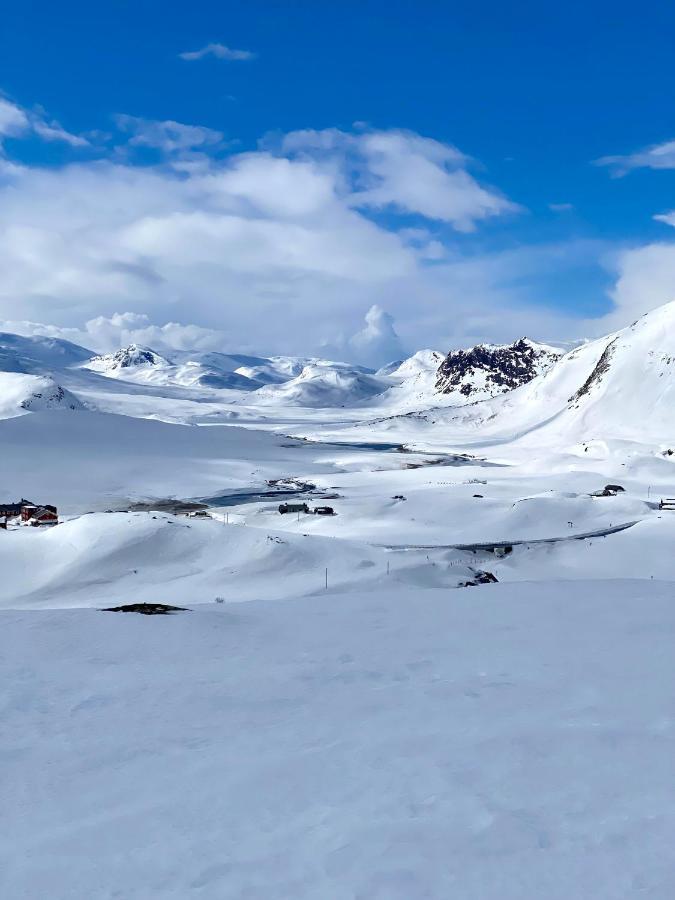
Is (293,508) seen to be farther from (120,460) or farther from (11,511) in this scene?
(120,460)

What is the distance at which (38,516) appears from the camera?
60688 mm

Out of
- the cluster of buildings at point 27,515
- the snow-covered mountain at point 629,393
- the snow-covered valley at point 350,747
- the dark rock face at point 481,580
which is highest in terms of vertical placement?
the snow-covered mountain at point 629,393

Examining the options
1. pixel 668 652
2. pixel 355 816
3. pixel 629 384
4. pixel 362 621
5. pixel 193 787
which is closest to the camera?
pixel 355 816

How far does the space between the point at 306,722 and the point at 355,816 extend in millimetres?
2837

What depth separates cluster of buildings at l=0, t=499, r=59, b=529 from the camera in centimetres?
5908

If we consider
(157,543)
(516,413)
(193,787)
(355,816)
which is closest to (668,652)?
(355,816)

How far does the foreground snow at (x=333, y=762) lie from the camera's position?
224 inches

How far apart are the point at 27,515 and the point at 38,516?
1248 millimetres

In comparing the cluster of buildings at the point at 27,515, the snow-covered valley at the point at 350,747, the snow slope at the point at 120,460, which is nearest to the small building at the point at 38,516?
the cluster of buildings at the point at 27,515

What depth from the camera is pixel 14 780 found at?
7711 millimetres

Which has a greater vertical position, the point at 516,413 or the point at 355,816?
the point at 516,413

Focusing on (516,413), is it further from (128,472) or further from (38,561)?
(38,561)

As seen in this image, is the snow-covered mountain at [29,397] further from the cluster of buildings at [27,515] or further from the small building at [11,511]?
the cluster of buildings at [27,515]

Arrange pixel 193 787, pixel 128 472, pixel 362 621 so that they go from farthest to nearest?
pixel 128 472
pixel 362 621
pixel 193 787
